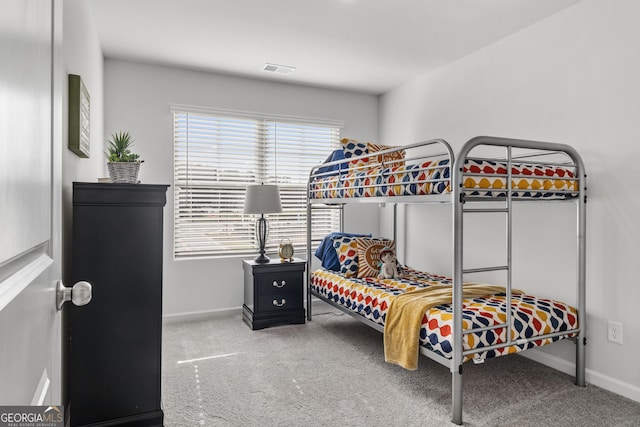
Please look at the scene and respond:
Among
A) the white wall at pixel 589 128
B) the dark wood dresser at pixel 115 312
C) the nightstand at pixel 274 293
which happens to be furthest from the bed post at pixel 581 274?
the dark wood dresser at pixel 115 312

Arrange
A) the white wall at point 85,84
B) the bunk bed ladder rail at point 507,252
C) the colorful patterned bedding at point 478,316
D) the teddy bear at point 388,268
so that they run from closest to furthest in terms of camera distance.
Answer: the white wall at point 85,84 < the bunk bed ladder rail at point 507,252 < the colorful patterned bedding at point 478,316 < the teddy bear at point 388,268

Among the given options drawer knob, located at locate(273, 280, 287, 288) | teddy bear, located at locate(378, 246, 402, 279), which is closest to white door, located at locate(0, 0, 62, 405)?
teddy bear, located at locate(378, 246, 402, 279)

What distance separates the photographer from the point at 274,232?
4496 mm

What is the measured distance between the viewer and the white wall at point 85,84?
80.2 inches

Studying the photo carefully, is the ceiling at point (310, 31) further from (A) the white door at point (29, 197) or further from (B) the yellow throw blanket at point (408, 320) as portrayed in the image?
(A) the white door at point (29, 197)

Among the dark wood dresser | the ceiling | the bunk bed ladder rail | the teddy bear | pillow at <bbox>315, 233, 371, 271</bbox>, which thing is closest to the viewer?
the dark wood dresser

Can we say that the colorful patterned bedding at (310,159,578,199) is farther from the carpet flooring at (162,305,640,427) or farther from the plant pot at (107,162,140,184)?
the plant pot at (107,162,140,184)

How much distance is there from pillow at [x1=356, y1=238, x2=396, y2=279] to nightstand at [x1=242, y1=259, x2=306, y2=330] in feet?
1.94

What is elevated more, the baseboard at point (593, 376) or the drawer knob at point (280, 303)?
the drawer knob at point (280, 303)

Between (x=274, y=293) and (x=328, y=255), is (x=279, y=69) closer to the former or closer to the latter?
(x=328, y=255)

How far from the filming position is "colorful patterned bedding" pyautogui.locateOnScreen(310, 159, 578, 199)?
2281 millimetres

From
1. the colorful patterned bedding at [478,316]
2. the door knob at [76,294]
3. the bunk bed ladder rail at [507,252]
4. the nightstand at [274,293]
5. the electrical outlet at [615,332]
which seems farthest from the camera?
the nightstand at [274,293]

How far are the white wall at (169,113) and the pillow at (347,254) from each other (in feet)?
3.71

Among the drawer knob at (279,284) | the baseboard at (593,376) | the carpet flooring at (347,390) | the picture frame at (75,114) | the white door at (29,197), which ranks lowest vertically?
the carpet flooring at (347,390)
